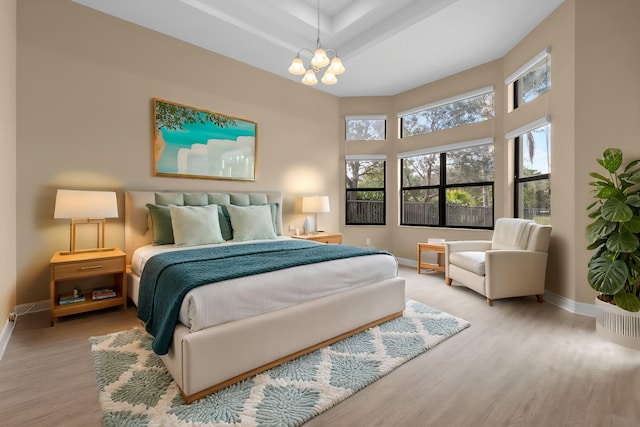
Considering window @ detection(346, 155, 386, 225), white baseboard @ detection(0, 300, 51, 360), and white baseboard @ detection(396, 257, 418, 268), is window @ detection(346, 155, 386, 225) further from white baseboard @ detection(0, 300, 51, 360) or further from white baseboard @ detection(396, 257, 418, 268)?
white baseboard @ detection(0, 300, 51, 360)

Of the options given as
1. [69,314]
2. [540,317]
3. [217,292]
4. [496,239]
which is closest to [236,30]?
[217,292]

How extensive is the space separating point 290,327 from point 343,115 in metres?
4.44

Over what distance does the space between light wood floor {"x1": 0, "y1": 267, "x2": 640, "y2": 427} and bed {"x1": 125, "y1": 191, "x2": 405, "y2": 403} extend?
1.68ft

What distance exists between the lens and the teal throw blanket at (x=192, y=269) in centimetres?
174

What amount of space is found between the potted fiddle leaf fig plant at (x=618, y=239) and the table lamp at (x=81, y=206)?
435cm

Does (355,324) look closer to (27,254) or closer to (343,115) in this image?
(27,254)

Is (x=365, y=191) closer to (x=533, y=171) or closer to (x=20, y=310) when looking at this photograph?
(x=533, y=171)

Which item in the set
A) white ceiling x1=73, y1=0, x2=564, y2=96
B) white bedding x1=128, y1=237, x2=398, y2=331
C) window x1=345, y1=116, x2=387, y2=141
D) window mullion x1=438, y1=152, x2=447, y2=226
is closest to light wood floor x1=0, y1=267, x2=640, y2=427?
white bedding x1=128, y1=237, x2=398, y2=331

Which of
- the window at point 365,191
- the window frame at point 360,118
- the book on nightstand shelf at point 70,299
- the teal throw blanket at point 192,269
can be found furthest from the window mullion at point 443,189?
the book on nightstand shelf at point 70,299

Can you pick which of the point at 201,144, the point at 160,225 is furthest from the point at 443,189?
the point at 160,225

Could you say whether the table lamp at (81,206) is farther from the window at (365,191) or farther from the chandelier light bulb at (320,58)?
the window at (365,191)

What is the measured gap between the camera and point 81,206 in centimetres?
275

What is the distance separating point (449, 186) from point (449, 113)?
3.93ft

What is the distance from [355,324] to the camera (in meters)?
2.45
